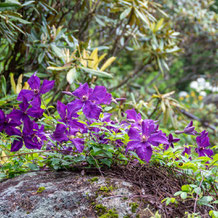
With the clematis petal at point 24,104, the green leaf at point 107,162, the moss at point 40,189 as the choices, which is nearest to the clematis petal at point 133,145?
the green leaf at point 107,162

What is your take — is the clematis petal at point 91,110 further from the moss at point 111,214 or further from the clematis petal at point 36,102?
the moss at point 111,214

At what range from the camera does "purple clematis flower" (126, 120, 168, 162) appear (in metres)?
0.97

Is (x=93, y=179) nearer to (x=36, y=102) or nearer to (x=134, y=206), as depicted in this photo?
(x=134, y=206)

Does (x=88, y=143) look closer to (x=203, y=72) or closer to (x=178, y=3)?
(x=178, y=3)

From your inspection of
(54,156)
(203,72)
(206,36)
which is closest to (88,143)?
(54,156)

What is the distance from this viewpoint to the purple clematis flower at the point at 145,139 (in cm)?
97

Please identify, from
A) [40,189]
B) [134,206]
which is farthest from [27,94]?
[134,206]

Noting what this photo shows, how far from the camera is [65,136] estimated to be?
107 cm

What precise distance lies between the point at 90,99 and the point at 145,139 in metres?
0.29

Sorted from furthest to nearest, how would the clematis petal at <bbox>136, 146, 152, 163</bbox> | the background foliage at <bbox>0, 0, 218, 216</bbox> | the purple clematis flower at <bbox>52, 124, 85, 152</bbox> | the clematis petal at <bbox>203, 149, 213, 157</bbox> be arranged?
the background foliage at <bbox>0, 0, 218, 216</bbox>
the clematis petal at <bbox>203, 149, 213, 157</bbox>
the purple clematis flower at <bbox>52, 124, 85, 152</bbox>
the clematis petal at <bbox>136, 146, 152, 163</bbox>

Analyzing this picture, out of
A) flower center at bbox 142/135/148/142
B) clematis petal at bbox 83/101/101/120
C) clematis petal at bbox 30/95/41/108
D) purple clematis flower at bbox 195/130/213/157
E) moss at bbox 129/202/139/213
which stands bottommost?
moss at bbox 129/202/139/213

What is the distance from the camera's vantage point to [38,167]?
1235 millimetres

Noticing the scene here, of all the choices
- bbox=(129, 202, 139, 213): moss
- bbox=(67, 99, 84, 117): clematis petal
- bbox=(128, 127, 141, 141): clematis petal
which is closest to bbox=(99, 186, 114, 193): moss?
bbox=(129, 202, 139, 213): moss

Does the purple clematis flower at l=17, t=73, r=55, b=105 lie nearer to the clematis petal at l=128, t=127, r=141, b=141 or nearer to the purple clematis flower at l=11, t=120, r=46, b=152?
the purple clematis flower at l=11, t=120, r=46, b=152
